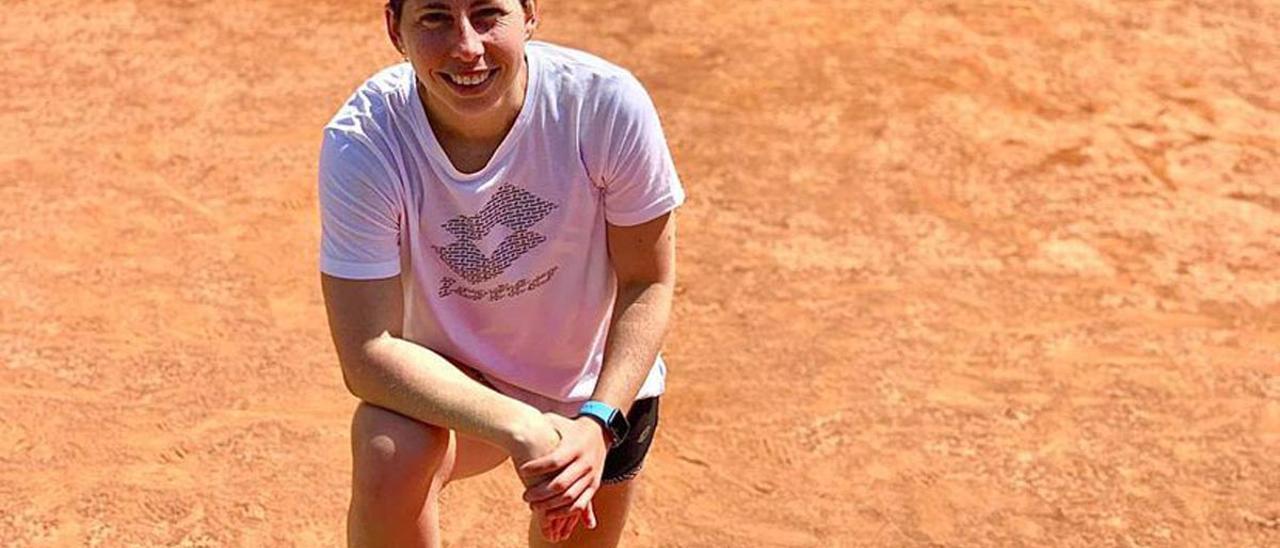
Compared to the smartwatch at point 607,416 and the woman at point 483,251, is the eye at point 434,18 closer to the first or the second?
the woman at point 483,251

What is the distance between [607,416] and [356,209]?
0.62 metres

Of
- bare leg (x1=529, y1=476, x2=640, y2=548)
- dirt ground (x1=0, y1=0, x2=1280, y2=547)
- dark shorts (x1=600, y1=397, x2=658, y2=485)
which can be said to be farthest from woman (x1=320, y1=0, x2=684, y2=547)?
dirt ground (x1=0, y1=0, x2=1280, y2=547)

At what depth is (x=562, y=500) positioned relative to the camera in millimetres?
3195

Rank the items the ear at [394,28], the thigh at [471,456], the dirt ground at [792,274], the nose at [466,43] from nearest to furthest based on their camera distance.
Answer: the nose at [466,43]
the ear at [394,28]
the thigh at [471,456]
the dirt ground at [792,274]

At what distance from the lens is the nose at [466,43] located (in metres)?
3.04

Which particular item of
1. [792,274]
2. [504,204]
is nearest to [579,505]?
[504,204]

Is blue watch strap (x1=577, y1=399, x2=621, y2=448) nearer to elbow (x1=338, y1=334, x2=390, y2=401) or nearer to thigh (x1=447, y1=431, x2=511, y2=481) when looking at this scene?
thigh (x1=447, y1=431, x2=511, y2=481)

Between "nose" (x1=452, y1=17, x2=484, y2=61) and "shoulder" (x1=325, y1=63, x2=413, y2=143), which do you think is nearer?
"nose" (x1=452, y1=17, x2=484, y2=61)

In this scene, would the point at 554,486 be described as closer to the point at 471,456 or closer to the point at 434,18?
the point at 471,456

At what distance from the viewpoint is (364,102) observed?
3.21 m

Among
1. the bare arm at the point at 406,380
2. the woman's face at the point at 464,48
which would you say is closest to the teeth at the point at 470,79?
the woman's face at the point at 464,48

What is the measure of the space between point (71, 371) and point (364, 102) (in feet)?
9.13

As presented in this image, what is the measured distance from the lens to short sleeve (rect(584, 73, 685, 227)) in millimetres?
3238

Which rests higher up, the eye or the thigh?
the eye
